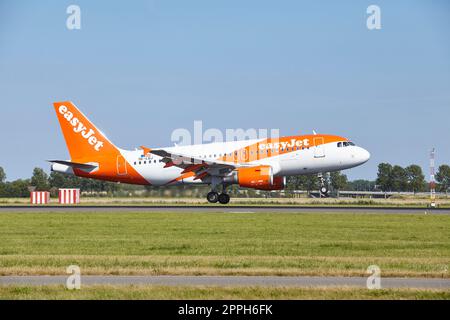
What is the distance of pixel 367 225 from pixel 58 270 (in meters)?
20.5

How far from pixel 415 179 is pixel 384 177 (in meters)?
12.0

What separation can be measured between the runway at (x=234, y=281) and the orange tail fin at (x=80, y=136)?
44739 millimetres

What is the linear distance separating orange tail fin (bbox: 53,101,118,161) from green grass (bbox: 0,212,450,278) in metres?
19.1

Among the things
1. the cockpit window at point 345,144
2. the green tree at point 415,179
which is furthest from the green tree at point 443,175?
the cockpit window at point 345,144

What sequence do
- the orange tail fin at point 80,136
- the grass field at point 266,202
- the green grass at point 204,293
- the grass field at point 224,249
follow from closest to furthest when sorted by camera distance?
the green grass at point 204,293, the grass field at point 224,249, the orange tail fin at point 80,136, the grass field at point 266,202

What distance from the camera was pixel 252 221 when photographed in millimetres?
39875

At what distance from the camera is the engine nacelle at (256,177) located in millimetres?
56125
